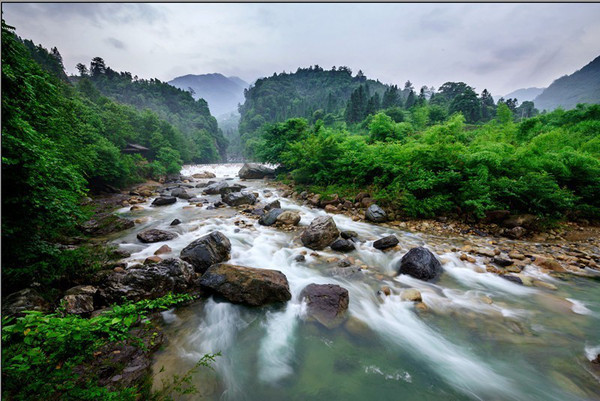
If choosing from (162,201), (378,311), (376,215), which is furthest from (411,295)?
(162,201)

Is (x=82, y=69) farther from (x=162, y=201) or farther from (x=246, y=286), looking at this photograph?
(x=246, y=286)

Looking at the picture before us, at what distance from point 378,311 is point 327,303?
1213 mm

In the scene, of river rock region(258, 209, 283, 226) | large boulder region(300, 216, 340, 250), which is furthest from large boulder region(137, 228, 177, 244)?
large boulder region(300, 216, 340, 250)

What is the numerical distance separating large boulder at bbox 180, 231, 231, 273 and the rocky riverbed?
37 millimetres

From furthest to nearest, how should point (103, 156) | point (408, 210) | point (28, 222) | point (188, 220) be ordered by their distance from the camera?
A: point (103, 156)
point (188, 220)
point (408, 210)
point (28, 222)

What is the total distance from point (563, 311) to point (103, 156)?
76.2 ft

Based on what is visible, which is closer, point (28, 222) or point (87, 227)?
point (28, 222)

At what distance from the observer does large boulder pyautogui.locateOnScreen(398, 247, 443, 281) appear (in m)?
5.64

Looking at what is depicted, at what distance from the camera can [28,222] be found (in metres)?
3.54

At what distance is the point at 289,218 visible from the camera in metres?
9.60

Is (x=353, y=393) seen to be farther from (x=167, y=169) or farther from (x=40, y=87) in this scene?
(x=167, y=169)

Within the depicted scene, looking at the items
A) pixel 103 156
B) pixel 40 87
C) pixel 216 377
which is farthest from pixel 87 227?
pixel 103 156

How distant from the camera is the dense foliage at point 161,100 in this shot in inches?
2547

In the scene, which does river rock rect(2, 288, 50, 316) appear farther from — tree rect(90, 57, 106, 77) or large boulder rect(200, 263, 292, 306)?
tree rect(90, 57, 106, 77)
